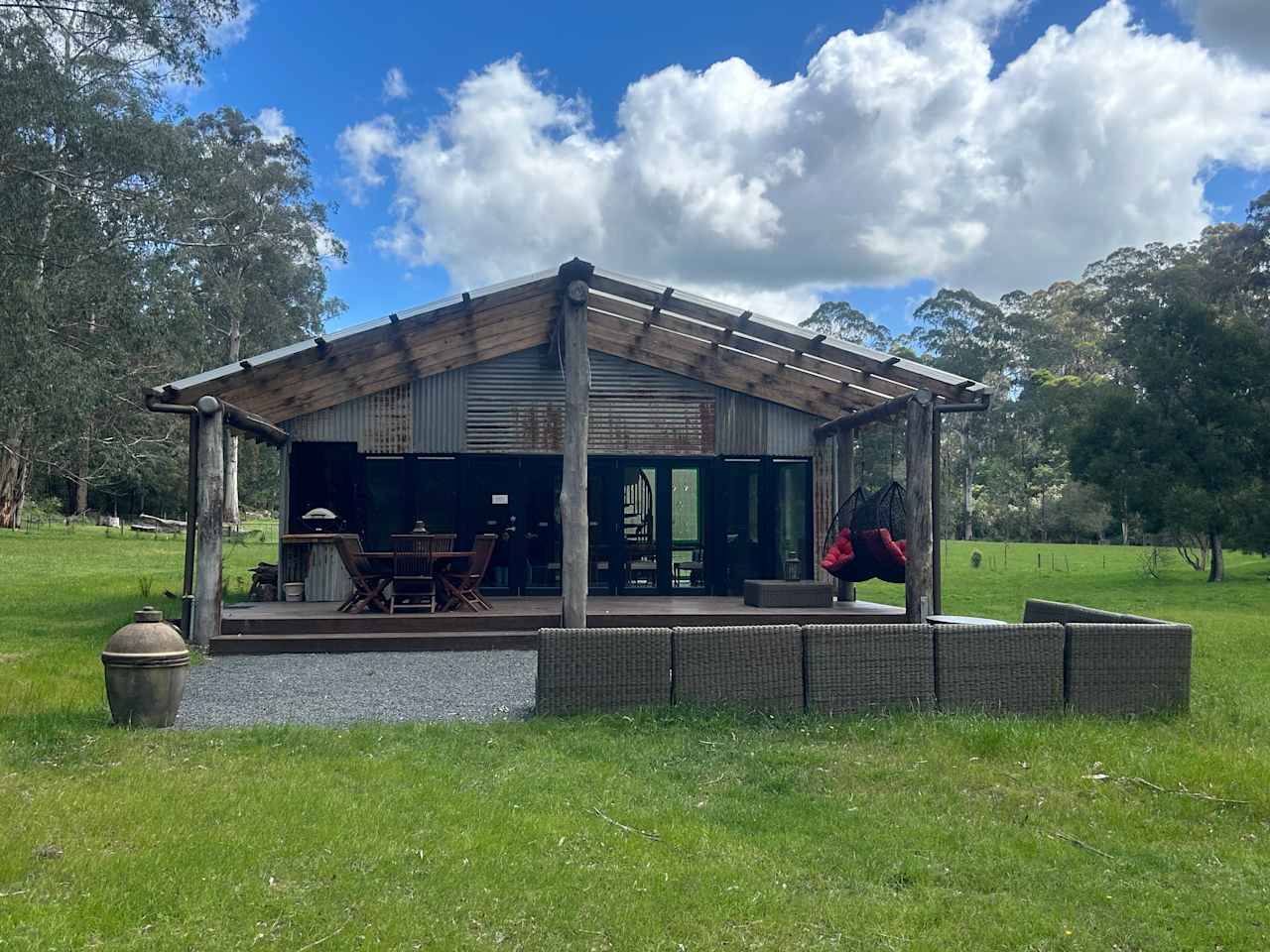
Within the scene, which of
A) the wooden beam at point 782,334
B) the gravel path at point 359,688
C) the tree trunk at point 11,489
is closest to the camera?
the gravel path at point 359,688

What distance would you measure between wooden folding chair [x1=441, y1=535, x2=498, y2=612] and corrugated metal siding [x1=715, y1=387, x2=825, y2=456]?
3440 mm

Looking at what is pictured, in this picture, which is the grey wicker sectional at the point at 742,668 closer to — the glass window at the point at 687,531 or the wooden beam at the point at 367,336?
the wooden beam at the point at 367,336

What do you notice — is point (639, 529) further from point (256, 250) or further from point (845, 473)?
point (256, 250)

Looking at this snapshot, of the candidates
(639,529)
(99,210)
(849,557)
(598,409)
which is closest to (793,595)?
(849,557)

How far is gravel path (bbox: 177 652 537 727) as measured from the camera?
581 cm

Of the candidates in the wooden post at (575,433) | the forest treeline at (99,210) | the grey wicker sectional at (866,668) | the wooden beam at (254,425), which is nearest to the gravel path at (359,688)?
the wooden post at (575,433)

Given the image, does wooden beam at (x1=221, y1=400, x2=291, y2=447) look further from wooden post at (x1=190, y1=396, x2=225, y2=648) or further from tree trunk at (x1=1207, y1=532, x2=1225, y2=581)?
tree trunk at (x1=1207, y1=532, x2=1225, y2=581)

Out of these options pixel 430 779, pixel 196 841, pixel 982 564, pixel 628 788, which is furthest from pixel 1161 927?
pixel 982 564

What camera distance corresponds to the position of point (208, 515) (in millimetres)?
8102

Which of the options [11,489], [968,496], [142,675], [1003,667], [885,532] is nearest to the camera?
[142,675]

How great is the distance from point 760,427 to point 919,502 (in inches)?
150

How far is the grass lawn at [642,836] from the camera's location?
289 centimetres

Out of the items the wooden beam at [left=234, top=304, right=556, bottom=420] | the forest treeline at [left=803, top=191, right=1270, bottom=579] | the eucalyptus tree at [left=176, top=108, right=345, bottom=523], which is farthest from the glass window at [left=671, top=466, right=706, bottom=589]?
the eucalyptus tree at [left=176, top=108, right=345, bottom=523]

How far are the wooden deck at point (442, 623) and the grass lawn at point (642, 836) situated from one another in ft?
8.50
